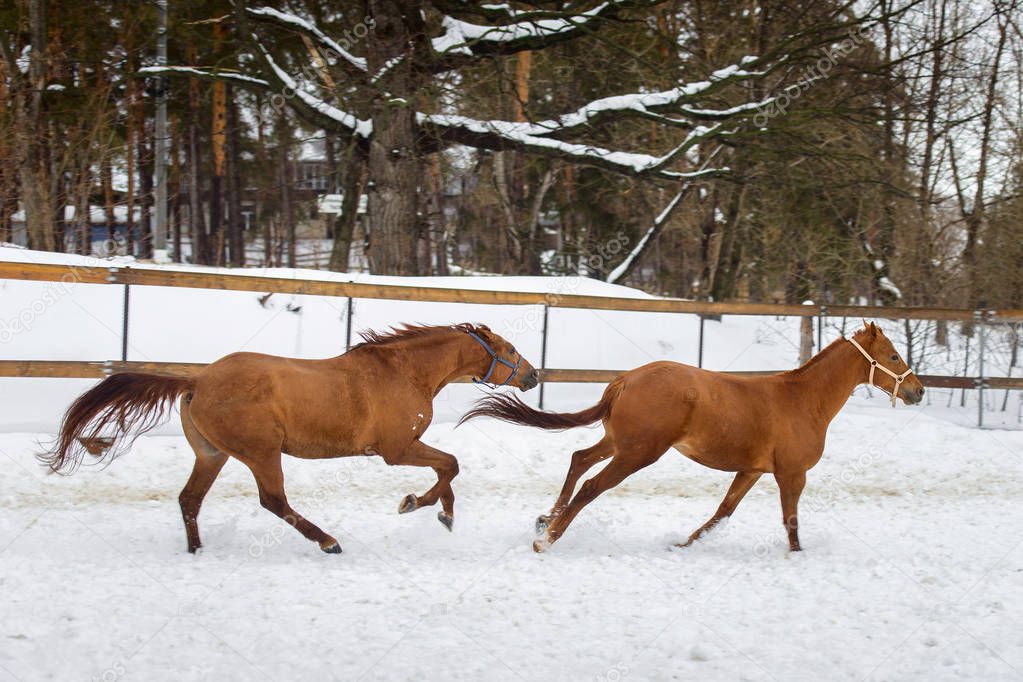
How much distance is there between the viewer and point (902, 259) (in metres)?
14.4

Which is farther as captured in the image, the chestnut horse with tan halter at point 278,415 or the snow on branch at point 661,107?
the snow on branch at point 661,107

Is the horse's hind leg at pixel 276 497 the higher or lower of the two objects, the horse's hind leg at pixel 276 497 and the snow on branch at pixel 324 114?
the lower

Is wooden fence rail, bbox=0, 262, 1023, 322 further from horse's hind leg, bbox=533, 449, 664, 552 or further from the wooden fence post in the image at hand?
horse's hind leg, bbox=533, 449, 664, 552

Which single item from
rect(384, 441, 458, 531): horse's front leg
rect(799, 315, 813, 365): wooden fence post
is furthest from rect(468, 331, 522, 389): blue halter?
rect(799, 315, 813, 365): wooden fence post

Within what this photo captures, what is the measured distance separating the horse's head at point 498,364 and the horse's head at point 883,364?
7.63 ft

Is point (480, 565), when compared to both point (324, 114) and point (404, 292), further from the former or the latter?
point (324, 114)

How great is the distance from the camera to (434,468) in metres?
5.28

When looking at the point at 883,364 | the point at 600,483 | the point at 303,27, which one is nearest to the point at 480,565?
the point at 600,483

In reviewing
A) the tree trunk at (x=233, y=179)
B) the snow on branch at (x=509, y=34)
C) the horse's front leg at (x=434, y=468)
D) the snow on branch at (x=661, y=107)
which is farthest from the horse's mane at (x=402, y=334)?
the tree trunk at (x=233, y=179)

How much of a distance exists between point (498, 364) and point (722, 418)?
5.02 feet

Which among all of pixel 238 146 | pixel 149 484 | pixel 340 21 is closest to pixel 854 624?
pixel 149 484

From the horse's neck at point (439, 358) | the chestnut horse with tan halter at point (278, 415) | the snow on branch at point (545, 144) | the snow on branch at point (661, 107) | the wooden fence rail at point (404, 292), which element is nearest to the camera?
the chestnut horse with tan halter at point (278, 415)

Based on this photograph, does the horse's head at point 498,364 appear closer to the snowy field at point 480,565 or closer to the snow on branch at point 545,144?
the snowy field at point 480,565

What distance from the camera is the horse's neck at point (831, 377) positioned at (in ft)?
18.4
